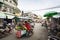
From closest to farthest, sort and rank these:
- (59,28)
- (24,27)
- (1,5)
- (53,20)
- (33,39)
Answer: (59,28) < (33,39) < (24,27) < (53,20) < (1,5)

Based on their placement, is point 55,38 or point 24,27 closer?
point 55,38

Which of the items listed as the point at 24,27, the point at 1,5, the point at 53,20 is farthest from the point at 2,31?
the point at 1,5

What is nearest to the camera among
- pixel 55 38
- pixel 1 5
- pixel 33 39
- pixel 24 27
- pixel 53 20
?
pixel 55 38

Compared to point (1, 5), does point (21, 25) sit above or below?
below

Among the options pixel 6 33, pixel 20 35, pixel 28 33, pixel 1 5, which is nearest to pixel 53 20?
pixel 28 33

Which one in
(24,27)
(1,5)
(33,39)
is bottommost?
(33,39)

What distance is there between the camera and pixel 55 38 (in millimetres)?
10844

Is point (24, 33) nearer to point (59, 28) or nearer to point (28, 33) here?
point (28, 33)

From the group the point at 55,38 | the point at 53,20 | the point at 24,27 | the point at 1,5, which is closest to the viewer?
the point at 55,38

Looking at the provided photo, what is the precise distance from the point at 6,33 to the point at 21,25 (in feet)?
10.5

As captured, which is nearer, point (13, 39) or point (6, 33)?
point (13, 39)

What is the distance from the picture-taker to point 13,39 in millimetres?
14062

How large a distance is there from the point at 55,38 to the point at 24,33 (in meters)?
4.94

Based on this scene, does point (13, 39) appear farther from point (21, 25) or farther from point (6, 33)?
point (6, 33)
